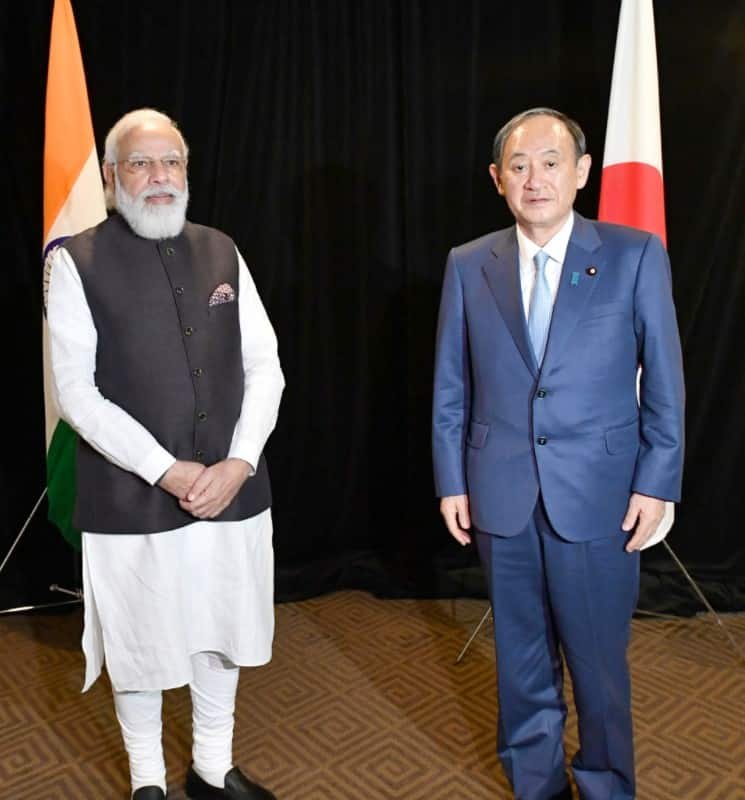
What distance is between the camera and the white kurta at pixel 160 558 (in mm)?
1820

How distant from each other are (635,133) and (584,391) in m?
1.34

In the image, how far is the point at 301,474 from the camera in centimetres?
352

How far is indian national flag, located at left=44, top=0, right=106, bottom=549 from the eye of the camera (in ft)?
9.43

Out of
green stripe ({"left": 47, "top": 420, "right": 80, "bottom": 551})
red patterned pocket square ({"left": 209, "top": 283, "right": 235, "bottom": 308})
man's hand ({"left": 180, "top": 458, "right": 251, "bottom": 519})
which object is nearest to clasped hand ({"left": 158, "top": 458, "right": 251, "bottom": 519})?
man's hand ({"left": 180, "top": 458, "right": 251, "bottom": 519})

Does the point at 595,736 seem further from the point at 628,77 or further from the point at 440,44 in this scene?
the point at 440,44

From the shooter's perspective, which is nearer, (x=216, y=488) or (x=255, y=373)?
(x=216, y=488)

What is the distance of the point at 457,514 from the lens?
202cm

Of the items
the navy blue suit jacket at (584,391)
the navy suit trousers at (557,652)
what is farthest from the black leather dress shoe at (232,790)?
the navy blue suit jacket at (584,391)

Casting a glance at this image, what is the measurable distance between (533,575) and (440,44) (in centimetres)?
215

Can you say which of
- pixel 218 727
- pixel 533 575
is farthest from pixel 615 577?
pixel 218 727

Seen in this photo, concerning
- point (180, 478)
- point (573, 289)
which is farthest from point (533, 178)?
point (180, 478)

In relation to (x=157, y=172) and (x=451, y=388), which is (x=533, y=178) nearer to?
(x=451, y=388)

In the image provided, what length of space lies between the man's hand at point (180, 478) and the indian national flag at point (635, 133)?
156 centimetres

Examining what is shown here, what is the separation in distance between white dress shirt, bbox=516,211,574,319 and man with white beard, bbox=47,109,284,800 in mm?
621
